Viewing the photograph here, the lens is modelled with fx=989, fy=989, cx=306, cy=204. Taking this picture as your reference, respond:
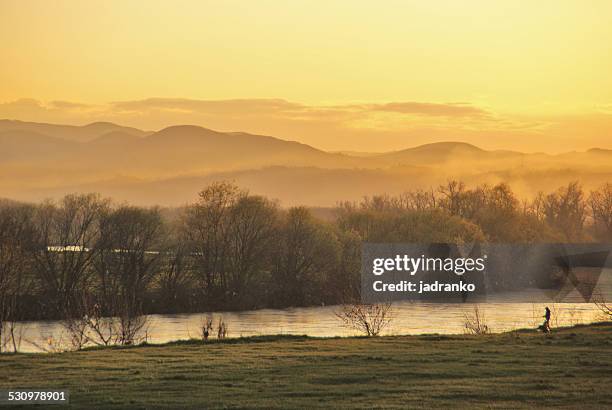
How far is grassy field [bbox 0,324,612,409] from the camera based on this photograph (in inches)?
779

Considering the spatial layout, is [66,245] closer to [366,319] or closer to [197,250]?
[197,250]

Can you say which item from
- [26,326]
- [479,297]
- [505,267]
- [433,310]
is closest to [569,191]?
[505,267]

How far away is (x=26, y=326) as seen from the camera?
164ft

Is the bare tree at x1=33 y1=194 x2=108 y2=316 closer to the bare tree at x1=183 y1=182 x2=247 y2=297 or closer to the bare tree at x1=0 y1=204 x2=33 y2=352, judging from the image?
the bare tree at x1=0 y1=204 x2=33 y2=352

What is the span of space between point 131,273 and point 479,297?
22.8m

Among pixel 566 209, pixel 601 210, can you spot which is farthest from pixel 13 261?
pixel 601 210

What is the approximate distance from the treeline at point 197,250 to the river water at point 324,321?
12.1ft

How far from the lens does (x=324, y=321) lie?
52.2m

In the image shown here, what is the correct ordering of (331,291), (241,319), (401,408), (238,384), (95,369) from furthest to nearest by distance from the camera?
1. (331,291)
2. (241,319)
3. (95,369)
4. (238,384)
5. (401,408)

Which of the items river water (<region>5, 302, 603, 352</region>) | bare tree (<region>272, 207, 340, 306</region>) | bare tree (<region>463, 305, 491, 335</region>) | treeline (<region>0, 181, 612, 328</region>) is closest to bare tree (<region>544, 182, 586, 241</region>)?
treeline (<region>0, 181, 612, 328</region>)

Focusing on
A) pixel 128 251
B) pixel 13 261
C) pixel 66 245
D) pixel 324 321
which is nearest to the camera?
pixel 13 261

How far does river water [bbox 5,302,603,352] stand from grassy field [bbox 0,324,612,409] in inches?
441

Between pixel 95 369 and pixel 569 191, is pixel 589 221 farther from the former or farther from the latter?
pixel 95 369

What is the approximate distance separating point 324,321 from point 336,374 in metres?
29.1
